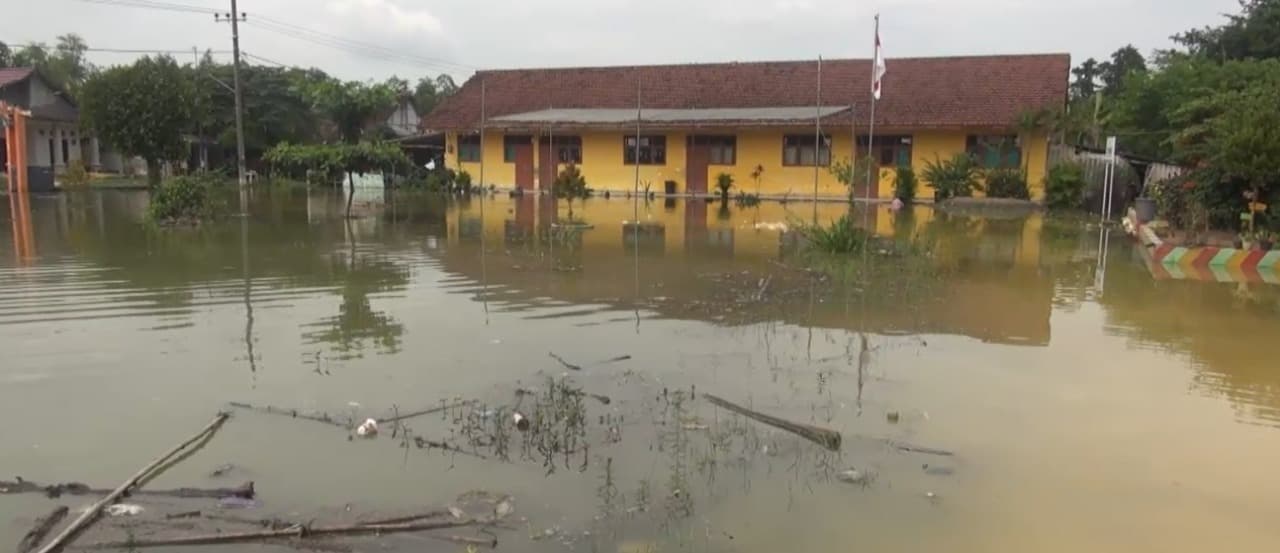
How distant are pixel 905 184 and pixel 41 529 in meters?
25.8

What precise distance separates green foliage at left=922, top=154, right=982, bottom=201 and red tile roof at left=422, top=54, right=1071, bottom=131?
1180mm

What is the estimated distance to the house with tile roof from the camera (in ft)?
111

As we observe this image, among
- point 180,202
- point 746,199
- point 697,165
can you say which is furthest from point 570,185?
point 180,202

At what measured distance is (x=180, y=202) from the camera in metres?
→ 17.8

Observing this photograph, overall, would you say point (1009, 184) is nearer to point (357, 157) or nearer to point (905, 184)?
point (905, 184)

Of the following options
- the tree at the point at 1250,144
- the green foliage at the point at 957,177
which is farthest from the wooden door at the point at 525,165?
the tree at the point at 1250,144

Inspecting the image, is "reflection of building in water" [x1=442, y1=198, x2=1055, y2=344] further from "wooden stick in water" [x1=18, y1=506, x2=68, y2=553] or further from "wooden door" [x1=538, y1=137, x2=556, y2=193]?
"wooden door" [x1=538, y1=137, x2=556, y2=193]

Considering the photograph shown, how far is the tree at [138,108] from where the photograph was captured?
30062 millimetres

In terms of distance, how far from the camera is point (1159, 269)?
1297 cm

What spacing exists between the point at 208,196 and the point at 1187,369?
17.2 m

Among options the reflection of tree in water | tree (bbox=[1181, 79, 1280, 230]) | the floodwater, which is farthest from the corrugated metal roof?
the reflection of tree in water

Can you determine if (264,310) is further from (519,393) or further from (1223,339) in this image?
(1223,339)

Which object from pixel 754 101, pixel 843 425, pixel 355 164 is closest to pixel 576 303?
pixel 843 425

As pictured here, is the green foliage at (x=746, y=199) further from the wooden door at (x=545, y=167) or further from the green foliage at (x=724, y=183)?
the wooden door at (x=545, y=167)
